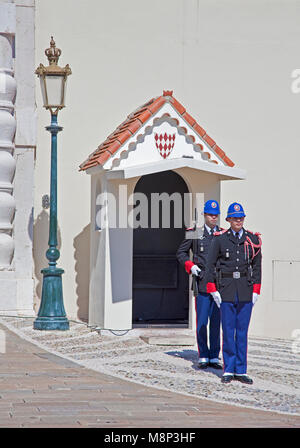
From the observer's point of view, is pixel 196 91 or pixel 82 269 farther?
pixel 196 91

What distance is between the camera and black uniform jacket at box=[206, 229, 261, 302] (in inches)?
332

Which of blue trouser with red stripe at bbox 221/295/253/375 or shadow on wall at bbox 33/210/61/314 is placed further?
shadow on wall at bbox 33/210/61/314

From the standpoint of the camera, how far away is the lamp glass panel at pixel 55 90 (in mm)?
11539

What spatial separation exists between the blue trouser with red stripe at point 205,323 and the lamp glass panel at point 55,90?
362cm

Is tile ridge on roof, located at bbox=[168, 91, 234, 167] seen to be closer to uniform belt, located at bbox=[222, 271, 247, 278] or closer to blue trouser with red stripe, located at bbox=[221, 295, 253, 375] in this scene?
uniform belt, located at bbox=[222, 271, 247, 278]

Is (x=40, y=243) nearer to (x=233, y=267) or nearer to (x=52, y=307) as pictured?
(x=52, y=307)

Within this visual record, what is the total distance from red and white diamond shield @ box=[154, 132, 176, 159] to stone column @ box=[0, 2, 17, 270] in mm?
2449

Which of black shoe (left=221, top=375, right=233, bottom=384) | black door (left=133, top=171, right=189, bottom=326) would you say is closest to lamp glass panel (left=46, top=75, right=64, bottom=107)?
black door (left=133, top=171, right=189, bottom=326)

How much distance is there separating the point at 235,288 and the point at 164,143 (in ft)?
12.9

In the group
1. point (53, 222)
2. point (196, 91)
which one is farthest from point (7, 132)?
point (196, 91)

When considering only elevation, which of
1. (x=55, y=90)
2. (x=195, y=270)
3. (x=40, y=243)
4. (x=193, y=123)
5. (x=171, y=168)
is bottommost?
(x=195, y=270)

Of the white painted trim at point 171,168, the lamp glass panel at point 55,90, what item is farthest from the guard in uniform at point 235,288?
the lamp glass panel at point 55,90

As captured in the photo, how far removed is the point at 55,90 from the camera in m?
11.6

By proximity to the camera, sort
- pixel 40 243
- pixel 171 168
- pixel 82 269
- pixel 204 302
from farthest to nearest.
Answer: pixel 82 269
pixel 40 243
pixel 171 168
pixel 204 302
